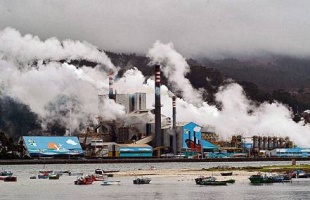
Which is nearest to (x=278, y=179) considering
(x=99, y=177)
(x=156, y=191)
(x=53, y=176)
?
(x=156, y=191)

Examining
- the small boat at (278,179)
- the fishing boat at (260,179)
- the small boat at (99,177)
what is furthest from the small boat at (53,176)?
the small boat at (278,179)

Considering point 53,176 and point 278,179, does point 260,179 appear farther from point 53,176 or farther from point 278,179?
point 53,176

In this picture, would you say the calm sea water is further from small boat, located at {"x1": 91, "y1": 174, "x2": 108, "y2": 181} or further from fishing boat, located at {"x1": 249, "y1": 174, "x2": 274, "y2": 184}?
small boat, located at {"x1": 91, "y1": 174, "x2": 108, "y2": 181}

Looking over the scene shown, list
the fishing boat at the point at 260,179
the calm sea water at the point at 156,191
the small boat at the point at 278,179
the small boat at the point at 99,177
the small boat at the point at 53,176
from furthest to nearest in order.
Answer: the small boat at the point at 53,176
the small boat at the point at 99,177
the small boat at the point at 278,179
the fishing boat at the point at 260,179
the calm sea water at the point at 156,191

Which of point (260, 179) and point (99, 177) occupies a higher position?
point (99, 177)

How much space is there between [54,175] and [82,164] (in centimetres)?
7747

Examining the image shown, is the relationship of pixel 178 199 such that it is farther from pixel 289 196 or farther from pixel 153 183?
pixel 153 183

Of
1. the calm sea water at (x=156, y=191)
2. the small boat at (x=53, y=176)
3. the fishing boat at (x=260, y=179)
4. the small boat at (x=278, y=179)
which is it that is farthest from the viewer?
the small boat at (x=53, y=176)

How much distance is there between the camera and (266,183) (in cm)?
9338

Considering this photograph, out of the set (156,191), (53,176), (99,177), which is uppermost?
(53,176)

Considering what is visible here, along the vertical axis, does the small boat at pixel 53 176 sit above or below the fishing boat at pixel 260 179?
above

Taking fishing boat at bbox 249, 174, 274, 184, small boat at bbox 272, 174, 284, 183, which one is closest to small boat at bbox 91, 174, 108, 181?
fishing boat at bbox 249, 174, 274, 184

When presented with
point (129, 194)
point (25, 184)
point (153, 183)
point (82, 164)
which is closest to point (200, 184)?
point (153, 183)

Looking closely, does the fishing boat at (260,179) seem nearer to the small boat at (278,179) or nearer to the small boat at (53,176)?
the small boat at (278,179)
